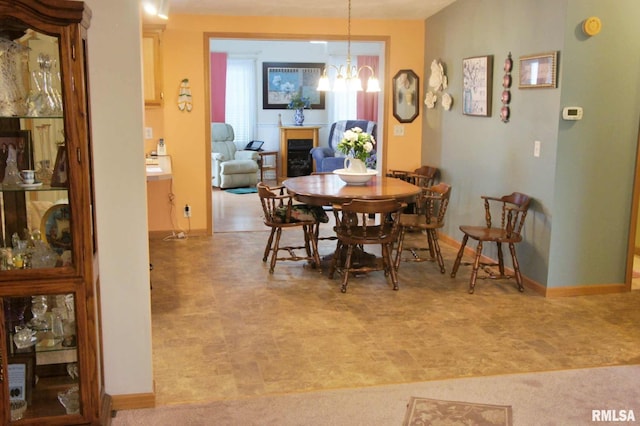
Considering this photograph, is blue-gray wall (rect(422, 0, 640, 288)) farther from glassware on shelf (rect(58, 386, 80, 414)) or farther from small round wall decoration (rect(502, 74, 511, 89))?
glassware on shelf (rect(58, 386, 80, 414))

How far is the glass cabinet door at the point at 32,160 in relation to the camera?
8.13 ft

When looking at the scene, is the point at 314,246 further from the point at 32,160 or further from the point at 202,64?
the point at 32,160

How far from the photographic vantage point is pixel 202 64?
21.2 ft

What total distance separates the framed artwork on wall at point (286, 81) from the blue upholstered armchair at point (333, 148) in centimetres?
87

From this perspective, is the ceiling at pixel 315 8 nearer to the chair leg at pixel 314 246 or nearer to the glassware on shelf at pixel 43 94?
the chair leg at pixel 314 246

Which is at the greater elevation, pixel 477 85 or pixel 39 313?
pixel 477 85

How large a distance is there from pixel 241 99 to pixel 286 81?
32.7 inches

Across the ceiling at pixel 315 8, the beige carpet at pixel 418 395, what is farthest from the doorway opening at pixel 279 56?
the beige carpet at pixel 418 395

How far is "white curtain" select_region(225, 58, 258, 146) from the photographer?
10.9 m

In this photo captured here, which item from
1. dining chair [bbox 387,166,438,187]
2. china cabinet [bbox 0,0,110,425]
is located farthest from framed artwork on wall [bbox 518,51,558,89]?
china cabinet [bbox 0,0,110,425]

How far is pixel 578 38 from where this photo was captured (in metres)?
4.38

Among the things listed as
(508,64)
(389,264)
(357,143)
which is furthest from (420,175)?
(389,264)

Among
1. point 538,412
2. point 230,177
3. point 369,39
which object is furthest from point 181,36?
point 538,412

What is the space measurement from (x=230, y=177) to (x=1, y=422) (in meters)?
7.36
